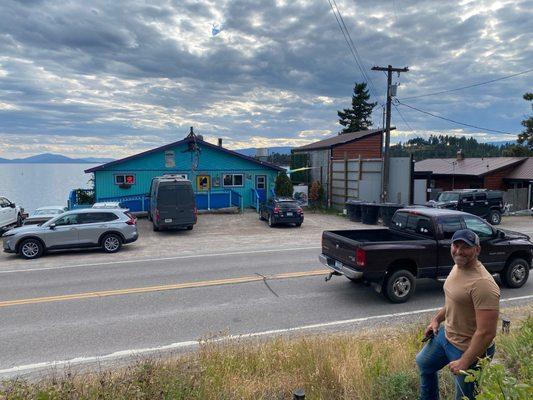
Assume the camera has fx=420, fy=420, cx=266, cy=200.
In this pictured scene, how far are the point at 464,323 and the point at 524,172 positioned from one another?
36.8 meters

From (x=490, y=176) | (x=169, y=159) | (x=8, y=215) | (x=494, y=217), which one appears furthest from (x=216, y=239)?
(x=490, y=176)

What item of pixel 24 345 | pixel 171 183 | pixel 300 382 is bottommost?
pixel 24 345

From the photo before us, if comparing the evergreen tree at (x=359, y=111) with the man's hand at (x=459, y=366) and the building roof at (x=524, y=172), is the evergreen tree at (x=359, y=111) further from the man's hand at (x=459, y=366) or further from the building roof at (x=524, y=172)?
the man's hand at (x=459, y=366)

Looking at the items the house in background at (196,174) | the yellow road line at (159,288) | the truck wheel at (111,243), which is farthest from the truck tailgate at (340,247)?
the house in background at (196,174)

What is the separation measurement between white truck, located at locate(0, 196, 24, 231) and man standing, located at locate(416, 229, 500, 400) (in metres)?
20.4

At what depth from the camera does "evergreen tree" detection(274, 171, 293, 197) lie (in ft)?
102

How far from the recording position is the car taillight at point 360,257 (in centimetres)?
846

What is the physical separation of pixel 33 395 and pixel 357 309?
244 inches

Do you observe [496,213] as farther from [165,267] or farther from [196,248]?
[165,267]

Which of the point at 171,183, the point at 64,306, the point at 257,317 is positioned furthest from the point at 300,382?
the point at 171,183

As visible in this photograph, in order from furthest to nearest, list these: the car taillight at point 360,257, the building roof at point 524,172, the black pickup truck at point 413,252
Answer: the building roof at point 524,172, the black pickup truck at point 413,252, the car taillight at point 360,257

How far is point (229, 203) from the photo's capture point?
29016 mm

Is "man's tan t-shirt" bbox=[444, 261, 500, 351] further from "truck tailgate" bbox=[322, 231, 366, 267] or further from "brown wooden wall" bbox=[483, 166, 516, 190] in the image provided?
"brown wooden wall" bbox=[483, 166, 516, 190]

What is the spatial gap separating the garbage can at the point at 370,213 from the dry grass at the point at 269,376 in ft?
56.7
